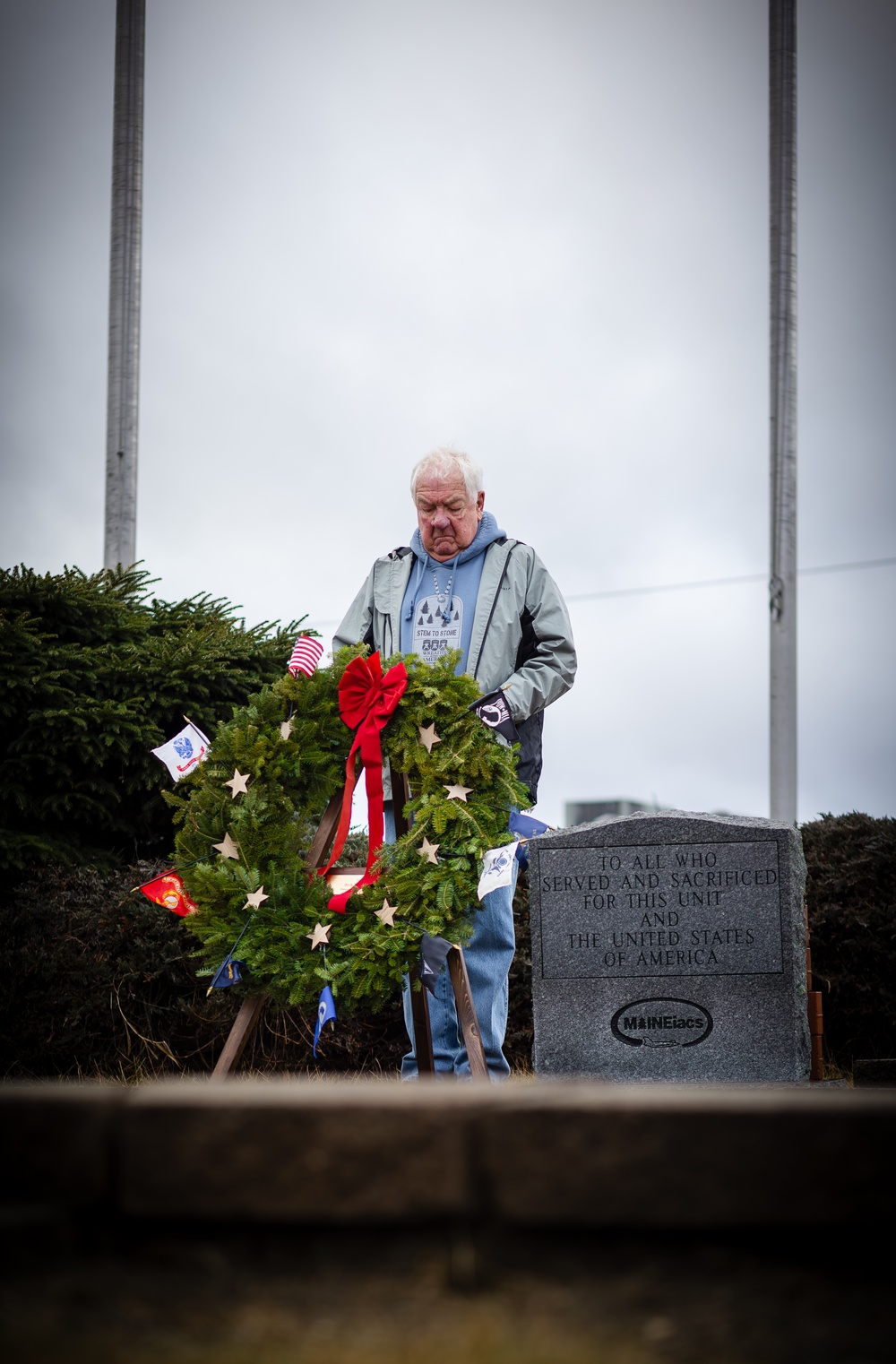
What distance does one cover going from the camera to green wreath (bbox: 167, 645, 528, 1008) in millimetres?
3875

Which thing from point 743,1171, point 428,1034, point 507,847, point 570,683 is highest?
point 570,683

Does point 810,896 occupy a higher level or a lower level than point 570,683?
lower

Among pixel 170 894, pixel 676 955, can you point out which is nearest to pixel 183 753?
pixel 170 894

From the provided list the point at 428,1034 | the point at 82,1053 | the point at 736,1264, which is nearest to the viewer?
the point at 736,1264

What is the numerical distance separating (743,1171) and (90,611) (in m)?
5.84

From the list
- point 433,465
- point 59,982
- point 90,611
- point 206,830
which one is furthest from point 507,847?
point 90,611

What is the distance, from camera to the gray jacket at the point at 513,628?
4500 millimetres

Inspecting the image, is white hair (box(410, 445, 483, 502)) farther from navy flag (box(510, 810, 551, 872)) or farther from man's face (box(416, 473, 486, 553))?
navy flag (box(510, 810, 551, 872))

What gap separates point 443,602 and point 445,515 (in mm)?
330

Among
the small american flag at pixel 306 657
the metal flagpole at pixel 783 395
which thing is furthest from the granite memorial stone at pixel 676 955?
the metal flagpole at pixel 783 395

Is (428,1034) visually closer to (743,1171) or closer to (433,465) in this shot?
(433,465)

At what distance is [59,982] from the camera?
A: 5.56 metres

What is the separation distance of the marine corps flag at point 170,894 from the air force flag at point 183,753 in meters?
0.41

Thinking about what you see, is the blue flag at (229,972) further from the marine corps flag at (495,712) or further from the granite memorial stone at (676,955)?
the granite memorial stone at (676,955)
